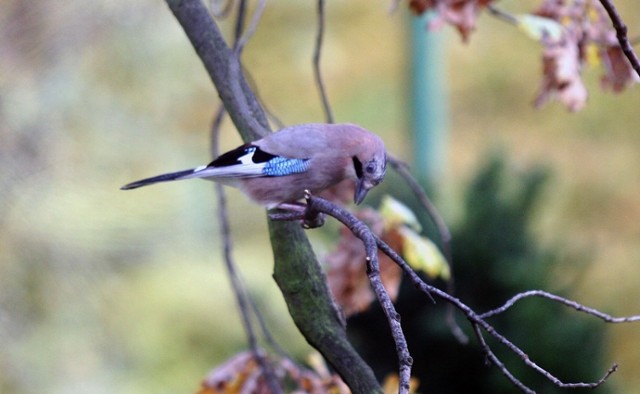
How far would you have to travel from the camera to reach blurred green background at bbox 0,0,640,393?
3.76 metres

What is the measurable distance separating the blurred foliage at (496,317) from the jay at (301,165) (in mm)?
1224

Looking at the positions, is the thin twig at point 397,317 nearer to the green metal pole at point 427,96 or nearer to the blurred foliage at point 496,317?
the blurred foliage at point 496,317

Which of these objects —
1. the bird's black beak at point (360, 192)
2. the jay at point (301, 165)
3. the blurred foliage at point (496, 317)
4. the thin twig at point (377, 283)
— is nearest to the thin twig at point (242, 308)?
the jay at point (301, 165)

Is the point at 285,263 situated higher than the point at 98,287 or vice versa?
the point at 285,263

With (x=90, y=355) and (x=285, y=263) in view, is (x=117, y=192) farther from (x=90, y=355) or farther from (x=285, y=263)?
(x=285, y=263)

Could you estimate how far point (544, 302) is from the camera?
2768 mm

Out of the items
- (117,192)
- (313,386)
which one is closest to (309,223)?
(313,386)

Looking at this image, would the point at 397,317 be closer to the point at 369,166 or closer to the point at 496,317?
the point at 369,166

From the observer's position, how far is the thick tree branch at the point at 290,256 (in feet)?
4.51

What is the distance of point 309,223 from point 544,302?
162cm

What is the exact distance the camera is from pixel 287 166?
1.61 m

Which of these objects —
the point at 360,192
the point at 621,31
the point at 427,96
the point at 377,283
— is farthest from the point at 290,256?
the point at 427,96

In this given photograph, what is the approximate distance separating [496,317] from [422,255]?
87 cm

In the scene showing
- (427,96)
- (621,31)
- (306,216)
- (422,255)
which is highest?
(621,31)
